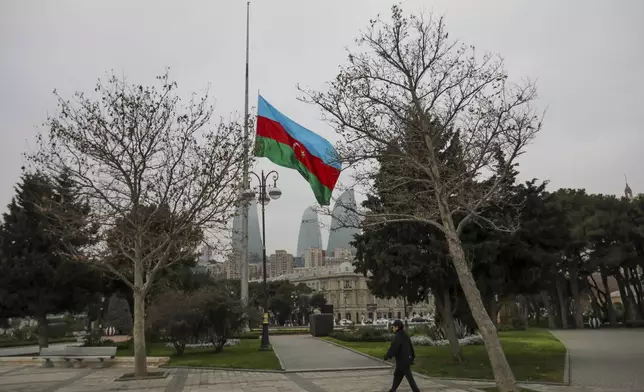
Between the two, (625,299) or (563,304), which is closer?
(563,304)

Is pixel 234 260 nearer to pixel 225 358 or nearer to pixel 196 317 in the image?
pixel 196 317

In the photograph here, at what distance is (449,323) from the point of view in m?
17.9

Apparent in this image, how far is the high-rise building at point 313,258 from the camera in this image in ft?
348

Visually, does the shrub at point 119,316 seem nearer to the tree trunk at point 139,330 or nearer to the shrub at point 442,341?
the shrub at point 442,341

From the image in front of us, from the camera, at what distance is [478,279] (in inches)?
698

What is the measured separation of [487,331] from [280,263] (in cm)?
12443

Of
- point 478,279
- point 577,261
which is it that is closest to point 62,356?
point 478,279

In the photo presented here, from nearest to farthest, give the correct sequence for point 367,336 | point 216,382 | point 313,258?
point 216,382, point 367,336, point 313,258

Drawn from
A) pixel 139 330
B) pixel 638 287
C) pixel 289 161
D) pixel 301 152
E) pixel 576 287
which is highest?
pixel 301 152

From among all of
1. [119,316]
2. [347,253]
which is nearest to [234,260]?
[347,253]

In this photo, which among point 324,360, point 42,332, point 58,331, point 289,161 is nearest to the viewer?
point 324,360

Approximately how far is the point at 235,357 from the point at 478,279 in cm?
1050

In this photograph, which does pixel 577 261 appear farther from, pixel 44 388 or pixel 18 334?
pixel 18 334

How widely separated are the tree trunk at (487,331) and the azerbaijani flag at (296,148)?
1134 cm
